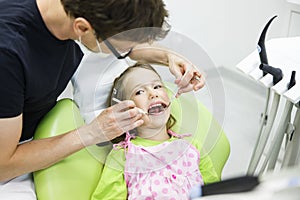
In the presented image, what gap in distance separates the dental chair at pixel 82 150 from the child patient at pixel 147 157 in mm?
45

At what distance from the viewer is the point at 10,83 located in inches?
37.2

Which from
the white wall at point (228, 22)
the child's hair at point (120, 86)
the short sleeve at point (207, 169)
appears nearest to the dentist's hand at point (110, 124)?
the child's hair at point (120, 86)

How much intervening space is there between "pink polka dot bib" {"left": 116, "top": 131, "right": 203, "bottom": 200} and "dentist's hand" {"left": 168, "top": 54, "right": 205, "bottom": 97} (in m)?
0.20

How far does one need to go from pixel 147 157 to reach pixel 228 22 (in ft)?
5.21

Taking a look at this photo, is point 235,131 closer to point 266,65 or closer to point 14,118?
point 266,65

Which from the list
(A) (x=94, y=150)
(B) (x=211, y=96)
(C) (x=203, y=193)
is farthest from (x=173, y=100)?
(C) (x=203, y=193)

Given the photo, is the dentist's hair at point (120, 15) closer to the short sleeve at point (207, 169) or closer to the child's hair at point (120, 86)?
the child's hair at point (120, 86)

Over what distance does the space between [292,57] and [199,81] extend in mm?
388

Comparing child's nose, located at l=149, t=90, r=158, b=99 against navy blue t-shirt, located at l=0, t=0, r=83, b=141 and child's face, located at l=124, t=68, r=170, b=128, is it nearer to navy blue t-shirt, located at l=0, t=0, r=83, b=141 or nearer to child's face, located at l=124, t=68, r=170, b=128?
child's face, located at l=124, t=68, r=170, b=128

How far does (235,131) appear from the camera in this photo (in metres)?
2.30

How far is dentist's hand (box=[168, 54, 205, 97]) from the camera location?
117 centimetres

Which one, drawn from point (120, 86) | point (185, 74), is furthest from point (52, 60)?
point (185, 74)

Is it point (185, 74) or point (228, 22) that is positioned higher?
point (185, 74)

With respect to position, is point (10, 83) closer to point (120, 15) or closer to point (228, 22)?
point (120, 15)
